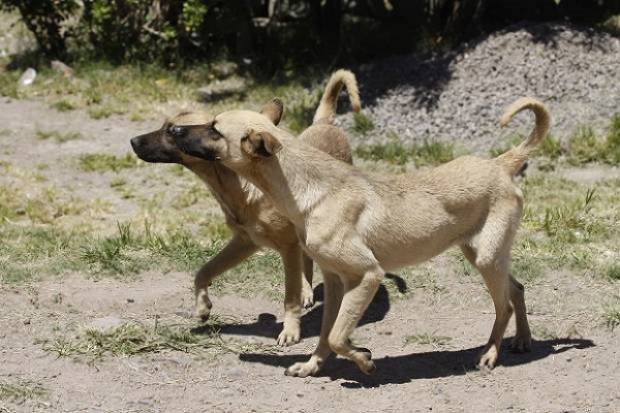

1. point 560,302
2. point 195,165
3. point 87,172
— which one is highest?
point 195,165

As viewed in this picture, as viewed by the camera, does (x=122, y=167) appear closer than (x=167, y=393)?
No

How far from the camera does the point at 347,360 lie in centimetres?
691

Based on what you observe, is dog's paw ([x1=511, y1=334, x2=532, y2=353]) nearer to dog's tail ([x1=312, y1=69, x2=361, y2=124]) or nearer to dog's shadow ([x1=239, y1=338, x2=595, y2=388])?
dog's shadow ([x1=239, y1=338, x2=595, y2=388])

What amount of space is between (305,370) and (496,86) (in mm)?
6457

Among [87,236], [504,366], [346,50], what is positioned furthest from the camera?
[346,50]

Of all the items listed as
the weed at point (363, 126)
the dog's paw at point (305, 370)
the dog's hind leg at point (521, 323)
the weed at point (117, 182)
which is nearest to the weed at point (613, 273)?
the dog's hind leg at point (521, 323)

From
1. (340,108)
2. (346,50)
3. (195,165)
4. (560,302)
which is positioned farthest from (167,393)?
(346,50)

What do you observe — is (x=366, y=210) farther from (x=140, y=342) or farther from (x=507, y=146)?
(x=507, y=146)

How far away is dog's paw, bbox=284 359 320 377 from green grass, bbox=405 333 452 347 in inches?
34.6

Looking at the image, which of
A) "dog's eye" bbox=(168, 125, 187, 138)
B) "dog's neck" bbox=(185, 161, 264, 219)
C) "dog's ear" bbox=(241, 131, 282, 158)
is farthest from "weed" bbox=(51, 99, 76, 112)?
"dog's ear" bbox=(241, 131, 282, 158)

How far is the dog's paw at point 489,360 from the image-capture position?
6660 mm

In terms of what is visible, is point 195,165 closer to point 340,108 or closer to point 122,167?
point 122,167

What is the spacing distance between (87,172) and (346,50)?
455cm

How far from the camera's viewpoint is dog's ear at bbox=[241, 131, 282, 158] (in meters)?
5.89
